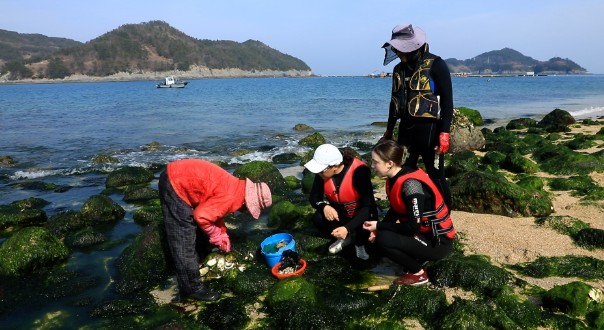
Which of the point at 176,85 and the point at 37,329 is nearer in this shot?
the point at 37,329

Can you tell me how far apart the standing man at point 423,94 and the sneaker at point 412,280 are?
1.10m

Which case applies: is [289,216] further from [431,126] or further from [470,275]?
[470,275]

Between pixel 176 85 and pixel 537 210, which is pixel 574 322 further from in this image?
pixel 176 85

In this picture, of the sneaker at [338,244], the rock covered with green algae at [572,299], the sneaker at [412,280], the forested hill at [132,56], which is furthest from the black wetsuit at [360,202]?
the forested hill at [132,56]

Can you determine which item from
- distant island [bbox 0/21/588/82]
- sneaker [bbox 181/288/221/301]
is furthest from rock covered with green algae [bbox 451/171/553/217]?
distant island [bbox 0/21/588/82]

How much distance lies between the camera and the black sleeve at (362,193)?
5.07 meters

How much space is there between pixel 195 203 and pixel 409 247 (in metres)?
2.34

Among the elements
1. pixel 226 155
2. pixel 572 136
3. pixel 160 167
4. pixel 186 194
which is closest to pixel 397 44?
pixel 186 194

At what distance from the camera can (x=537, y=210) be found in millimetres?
6559

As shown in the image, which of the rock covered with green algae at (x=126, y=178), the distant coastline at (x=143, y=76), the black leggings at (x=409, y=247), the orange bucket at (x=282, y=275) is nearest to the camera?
the black leggings at (x=409, y=247)

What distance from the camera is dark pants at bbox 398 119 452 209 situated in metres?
5.04

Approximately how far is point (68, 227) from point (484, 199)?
7.09m

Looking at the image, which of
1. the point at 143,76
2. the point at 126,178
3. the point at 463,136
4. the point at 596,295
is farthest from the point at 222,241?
the point at 143,76

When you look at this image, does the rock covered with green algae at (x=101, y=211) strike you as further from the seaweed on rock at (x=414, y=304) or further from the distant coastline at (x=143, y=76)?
the distant coastline at (x=143, y=76)
